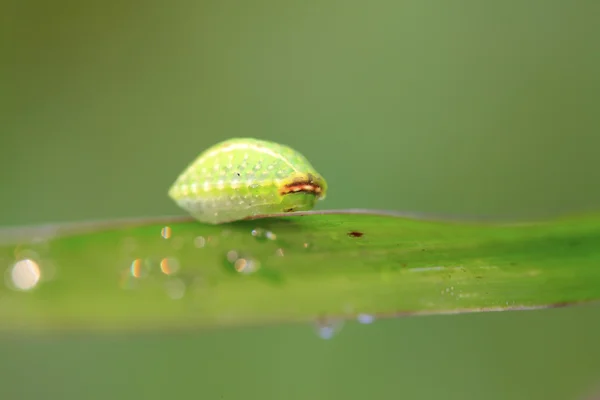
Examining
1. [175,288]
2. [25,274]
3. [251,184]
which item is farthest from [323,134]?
[25,274]

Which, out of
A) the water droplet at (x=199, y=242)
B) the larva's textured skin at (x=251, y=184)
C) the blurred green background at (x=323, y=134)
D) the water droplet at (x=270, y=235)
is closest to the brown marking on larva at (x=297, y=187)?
the larva's textured skin at (x=251, y=184)

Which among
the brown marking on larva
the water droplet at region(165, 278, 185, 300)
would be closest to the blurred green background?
the water droplet at region(165, 278, 185, 300)

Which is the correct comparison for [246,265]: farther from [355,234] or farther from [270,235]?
[355,234]

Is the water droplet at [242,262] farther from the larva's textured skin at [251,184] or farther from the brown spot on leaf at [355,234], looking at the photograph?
the brown spot on leaf at [355,234]

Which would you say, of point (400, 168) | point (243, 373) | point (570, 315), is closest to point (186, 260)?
point (243, 373)

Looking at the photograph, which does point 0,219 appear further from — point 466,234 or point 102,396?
point 466,234

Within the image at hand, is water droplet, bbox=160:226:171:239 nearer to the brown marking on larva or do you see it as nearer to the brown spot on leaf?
the brown marking on larva
